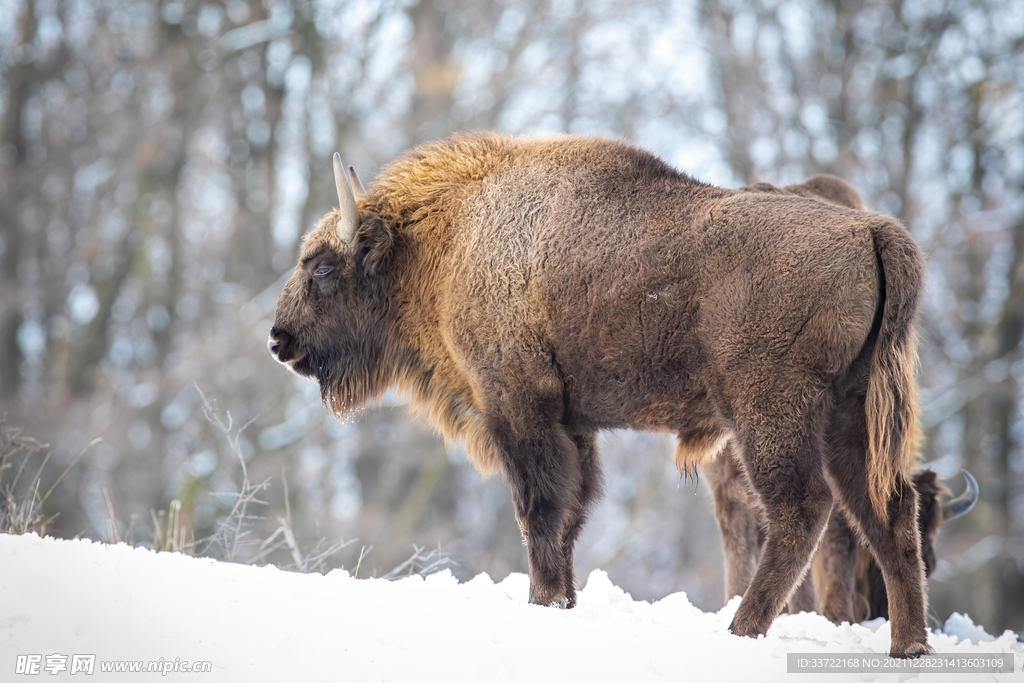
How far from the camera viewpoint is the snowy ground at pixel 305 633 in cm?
361

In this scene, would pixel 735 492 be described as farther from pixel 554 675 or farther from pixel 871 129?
pixel 871 129

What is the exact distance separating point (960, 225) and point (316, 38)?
14108mm

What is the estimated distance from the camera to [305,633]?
153 inches

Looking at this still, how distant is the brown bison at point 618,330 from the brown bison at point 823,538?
1.39 m

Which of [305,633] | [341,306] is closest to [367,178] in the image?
[341,306]

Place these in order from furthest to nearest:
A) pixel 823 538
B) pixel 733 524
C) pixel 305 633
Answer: pixel 823 538
pixel 733 524
pixel 305 633

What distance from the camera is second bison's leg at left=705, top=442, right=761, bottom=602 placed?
6703 mm

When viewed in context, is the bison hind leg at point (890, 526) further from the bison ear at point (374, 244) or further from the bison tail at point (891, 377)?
the bison ear at point (374, 244)

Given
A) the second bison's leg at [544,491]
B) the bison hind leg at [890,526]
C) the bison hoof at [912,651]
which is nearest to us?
the bison hoof at [912,651]

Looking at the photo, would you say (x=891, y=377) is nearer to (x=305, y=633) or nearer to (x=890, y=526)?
(x=890, y=526)

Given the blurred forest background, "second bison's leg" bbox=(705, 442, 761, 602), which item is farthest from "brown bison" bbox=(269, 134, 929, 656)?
the blurred forest background

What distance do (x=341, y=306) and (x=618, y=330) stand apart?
2.12m

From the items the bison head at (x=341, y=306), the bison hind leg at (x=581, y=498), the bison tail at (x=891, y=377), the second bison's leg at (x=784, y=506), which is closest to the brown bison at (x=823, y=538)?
the bison hind leg at (x=581, y=498)

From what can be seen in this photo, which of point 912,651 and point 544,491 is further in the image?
point 544,491
